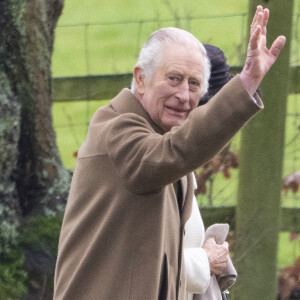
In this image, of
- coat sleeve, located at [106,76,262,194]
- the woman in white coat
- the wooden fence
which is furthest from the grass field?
coat sleeve, located at [106,76,262,194]

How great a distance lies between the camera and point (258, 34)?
2.85 meters

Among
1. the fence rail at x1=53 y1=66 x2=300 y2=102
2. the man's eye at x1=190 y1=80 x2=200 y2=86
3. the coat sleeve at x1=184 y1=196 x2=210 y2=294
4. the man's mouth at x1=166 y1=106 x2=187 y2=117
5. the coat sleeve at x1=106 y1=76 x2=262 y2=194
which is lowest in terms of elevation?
the coat sleeve at x1=184 y1=196 x2=210 y2=294

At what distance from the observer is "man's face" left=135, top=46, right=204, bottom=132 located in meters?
3.21

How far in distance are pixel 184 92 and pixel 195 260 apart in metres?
0.81

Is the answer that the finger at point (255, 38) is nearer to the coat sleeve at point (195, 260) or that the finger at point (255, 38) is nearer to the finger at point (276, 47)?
the finger at point (276, 47)

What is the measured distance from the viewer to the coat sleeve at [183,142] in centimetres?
284

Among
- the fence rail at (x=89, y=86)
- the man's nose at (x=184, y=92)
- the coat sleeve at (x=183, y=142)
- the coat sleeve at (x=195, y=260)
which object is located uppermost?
the fence rail at (x=89, y=86)

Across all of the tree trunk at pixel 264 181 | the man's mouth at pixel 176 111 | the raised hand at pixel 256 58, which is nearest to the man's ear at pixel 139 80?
the man's mouth at pixel 176 111

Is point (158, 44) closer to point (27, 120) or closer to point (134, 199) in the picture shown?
point (134, 199)

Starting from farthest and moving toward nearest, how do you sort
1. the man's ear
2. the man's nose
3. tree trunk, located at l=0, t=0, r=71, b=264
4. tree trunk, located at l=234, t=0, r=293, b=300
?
tree trunk, located at l=0, t=0, r=71, b=264 < tree trunk, located at l=234, t=0, r=293, b=300 < the man's ear < the man's nose

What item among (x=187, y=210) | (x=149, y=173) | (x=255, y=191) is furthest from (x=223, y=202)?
(x=149, y=173)

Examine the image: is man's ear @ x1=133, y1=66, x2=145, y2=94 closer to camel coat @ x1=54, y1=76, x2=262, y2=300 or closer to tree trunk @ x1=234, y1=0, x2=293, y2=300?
camel coat @ x1=54, y1=76, x2=262, y2=300

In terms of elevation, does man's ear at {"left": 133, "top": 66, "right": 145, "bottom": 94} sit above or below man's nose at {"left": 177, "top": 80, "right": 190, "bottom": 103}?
above

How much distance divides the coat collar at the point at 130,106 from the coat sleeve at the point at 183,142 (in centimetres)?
22
